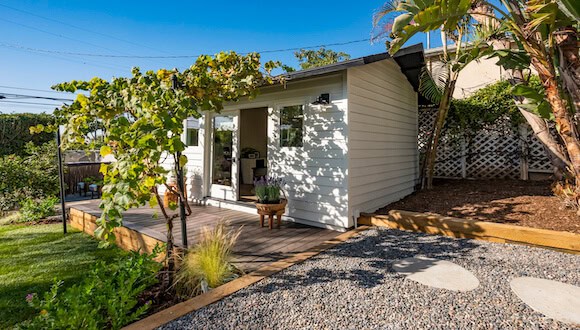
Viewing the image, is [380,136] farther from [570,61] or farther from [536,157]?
[536,157]

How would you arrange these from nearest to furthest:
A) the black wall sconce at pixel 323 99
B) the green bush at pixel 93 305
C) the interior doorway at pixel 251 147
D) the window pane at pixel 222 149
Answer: the green bush at pixel 93 305, the black wall sconce at pixel 323 99, the window pane at pixel 222 149, the interior doorway at pixel 251 147

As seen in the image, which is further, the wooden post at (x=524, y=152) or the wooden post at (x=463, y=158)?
the wooden post at (x=463, y=158)

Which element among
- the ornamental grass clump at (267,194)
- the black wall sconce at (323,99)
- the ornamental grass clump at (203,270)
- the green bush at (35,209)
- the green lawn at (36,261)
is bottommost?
the green lawn at (36,261)

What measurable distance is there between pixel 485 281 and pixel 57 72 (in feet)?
81.1

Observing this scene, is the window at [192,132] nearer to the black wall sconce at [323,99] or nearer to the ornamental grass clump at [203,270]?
the black wall sconce at [323,99]

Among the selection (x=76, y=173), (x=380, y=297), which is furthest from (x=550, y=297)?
(x=76, y=173)

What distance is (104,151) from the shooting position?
2.28 meters

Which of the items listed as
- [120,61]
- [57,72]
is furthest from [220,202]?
[57,72]

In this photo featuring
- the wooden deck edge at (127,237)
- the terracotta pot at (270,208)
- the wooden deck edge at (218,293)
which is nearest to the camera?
the wooden deck edge at (218,293)

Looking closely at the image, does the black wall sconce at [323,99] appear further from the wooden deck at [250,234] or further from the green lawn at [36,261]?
the green lawn at [36,261]

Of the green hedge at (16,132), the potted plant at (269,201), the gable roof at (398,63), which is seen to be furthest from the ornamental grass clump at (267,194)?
the green hedge at (16,132)

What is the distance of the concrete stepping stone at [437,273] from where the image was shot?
2602 millimetres

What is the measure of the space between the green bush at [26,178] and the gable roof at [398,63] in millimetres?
6816

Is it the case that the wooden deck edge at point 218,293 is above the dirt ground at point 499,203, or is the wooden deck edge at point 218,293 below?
below
